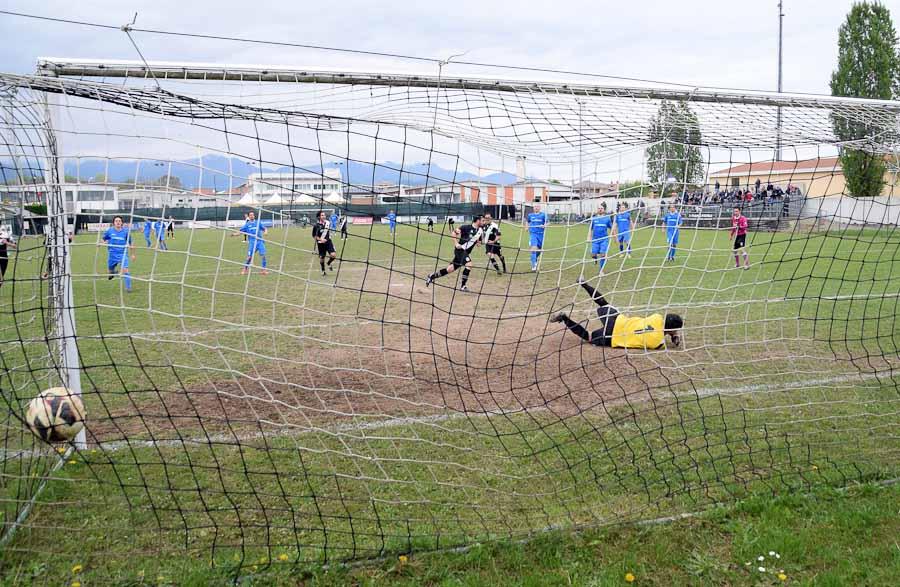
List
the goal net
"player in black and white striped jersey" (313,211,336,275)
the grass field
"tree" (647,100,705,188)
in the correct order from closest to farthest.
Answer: the grass field, the goal net, "tree" (647,100,705,188), "player in black and white striped jersey" (313,211,336,275)

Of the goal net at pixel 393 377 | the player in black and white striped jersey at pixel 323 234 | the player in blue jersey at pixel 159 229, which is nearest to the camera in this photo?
the goal net at pixel 393 377

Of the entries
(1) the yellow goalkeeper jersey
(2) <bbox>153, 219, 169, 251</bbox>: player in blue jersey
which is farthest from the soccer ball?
(1) the yellow goalkeeper jersey

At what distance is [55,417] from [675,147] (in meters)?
4.89

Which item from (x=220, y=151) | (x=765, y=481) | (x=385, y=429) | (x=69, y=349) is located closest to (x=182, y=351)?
(x=69, y=349)

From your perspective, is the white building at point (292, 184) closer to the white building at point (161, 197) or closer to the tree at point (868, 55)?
the white building at point (161, 197)

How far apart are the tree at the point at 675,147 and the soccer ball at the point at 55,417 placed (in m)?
4.48

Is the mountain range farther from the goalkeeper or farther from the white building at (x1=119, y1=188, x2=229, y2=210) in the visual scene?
the goalkeeper

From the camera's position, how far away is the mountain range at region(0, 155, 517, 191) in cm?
412

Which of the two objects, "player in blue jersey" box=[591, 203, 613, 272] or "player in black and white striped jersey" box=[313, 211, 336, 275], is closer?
"player in black and white striped jersey" box=[313, 211, 336, 275]

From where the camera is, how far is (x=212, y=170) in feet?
13.6

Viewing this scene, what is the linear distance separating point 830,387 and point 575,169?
3406 mm

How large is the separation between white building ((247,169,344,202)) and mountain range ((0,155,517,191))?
0.15 feet

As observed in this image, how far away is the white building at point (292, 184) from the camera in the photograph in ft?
14.4

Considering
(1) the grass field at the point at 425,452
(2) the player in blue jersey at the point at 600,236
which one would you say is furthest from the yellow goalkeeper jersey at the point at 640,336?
(2) the player in blue jersey at the point at 600,236
